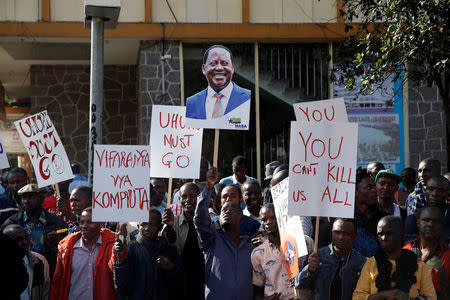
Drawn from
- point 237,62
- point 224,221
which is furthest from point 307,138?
point 237,62

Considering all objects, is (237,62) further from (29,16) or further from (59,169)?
(59,169)

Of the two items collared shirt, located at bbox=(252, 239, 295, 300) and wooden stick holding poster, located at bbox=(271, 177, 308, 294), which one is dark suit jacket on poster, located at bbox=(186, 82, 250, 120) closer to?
wooden stick holding poster, located at bbox=(271, 177, 308, 294)

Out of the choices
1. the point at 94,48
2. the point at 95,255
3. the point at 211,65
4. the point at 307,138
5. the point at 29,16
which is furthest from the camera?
the point at 29,16

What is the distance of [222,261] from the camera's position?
6.00m

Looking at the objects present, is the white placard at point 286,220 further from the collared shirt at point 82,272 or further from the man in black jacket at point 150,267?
the collared shirt at point 82,272

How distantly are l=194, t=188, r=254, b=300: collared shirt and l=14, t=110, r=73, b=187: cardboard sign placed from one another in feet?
7.45

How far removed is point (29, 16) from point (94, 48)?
4.54 metres

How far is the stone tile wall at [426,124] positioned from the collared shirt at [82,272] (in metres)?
8.04

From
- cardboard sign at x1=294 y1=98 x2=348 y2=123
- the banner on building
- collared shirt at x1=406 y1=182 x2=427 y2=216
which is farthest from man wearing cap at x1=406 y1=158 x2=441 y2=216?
the banner on building

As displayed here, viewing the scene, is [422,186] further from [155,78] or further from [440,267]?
[155,78]

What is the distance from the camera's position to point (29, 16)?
12789 mm

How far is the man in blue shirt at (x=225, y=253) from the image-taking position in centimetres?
595

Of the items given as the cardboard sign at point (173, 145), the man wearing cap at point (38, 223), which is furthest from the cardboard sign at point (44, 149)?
the cardboard sign at point (173, 145)

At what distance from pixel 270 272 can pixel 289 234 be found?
1.19 feet
